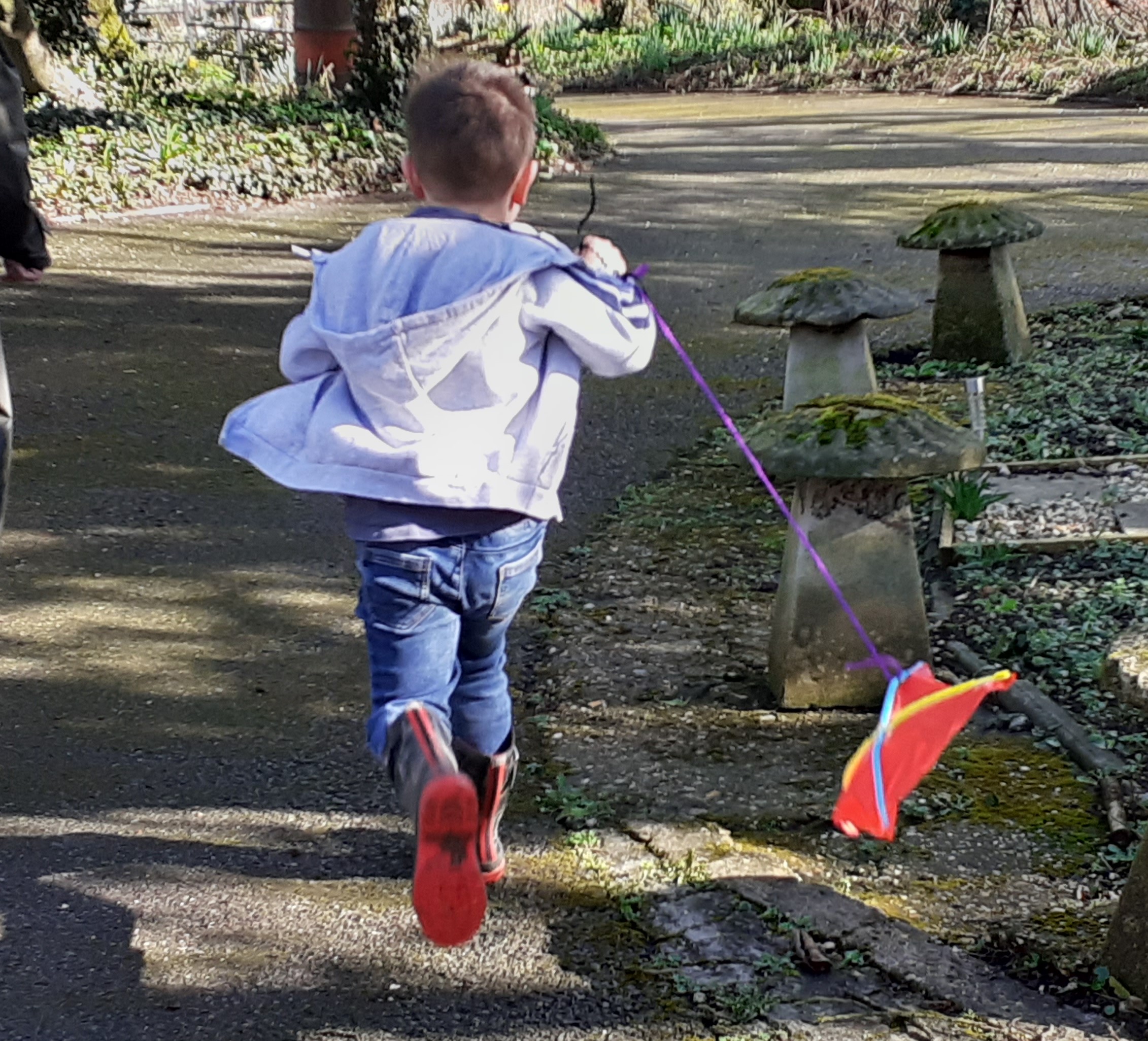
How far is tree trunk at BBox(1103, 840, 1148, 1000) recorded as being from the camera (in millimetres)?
2684

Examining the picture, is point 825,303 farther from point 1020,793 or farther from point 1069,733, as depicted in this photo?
point 1020,793

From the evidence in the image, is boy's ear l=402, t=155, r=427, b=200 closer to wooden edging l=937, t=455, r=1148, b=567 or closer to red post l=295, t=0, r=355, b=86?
wooden edging l=937, t=455, r=1148, b=567

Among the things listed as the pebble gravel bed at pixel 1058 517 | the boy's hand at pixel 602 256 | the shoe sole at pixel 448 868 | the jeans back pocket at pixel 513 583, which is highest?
the boy's hand at pixel 602 256

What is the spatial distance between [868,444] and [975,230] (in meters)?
3.74

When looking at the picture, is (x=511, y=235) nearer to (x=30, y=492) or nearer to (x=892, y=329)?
(x=30, y=492)

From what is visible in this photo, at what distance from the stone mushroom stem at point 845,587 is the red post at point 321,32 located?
1276 centimetres

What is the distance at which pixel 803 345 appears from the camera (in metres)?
6.19

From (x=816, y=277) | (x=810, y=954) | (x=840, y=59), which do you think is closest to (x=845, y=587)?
(x=810, y=954)

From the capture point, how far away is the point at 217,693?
13.7 ft

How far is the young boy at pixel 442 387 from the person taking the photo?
264 cm

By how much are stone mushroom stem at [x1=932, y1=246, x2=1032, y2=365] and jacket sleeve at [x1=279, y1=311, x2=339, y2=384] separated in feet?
17.1

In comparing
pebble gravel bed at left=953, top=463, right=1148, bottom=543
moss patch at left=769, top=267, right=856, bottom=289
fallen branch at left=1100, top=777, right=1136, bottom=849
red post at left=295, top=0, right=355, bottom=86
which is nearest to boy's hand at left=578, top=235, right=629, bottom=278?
fallen branch at left=1100, top=777, right=1136, bottom=849

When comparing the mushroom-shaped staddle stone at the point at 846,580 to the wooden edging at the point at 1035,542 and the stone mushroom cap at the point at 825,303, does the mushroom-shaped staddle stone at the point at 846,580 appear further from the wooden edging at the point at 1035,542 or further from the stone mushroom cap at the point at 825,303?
the stone mushroom cap at the point at 825,303

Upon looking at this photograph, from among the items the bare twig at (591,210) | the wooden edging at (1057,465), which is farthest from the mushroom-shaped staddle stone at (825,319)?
the bare twig at (591,210)
